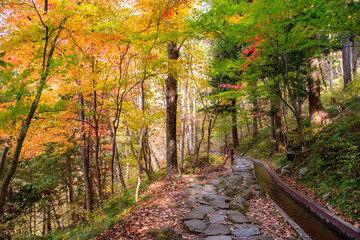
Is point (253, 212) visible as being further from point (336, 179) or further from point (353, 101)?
point (353, 101)

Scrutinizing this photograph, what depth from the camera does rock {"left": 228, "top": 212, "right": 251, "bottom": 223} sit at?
4.55 metres

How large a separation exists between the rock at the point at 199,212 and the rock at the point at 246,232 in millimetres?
922

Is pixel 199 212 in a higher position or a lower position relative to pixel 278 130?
lower

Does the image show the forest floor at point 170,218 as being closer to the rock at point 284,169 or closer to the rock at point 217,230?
the rock at point 217,230

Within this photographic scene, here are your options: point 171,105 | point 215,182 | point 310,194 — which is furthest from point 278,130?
point 171,105

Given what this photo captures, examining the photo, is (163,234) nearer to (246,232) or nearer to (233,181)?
(246,232)

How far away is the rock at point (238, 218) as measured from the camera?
14.9ft

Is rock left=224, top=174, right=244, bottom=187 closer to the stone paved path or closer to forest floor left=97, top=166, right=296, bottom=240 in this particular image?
the stone paved path

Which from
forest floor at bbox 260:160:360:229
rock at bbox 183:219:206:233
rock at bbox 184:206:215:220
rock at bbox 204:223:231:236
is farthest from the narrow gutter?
rock at bbox 183:219:206:233

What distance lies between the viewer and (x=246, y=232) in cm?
397

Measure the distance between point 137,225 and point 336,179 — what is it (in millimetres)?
5916

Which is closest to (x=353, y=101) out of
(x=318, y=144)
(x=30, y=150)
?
(x=318, y=144)

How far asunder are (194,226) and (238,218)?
1.22m

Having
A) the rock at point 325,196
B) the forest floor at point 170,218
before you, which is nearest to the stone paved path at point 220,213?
the forest floor at point 170,218
